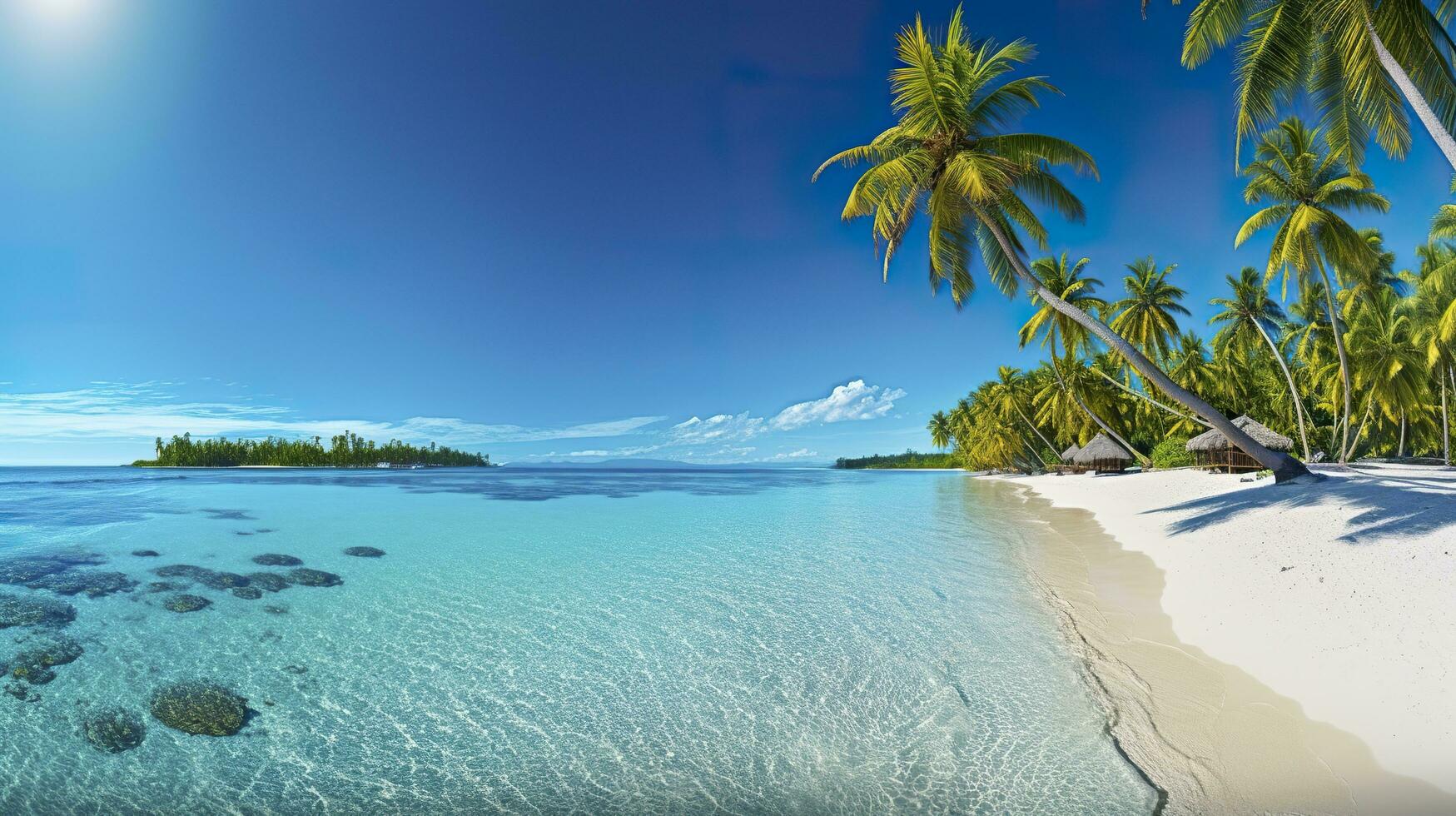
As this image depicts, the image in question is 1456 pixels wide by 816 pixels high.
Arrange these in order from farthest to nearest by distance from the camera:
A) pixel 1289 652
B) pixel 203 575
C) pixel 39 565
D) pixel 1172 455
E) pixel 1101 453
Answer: pixel 1101 453, pixel 1172 455, pixel 39 565, pixel 203 575, pixel 1289 652

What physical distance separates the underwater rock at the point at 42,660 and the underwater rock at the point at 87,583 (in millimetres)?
2223

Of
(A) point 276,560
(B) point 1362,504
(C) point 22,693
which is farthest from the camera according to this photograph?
(A) point 276,560

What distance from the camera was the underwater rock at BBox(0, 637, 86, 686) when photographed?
4656 mm

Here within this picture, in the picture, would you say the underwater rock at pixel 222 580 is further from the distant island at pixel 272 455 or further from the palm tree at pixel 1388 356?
the distant island at pixel 272 455

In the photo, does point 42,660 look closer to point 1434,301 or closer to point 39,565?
point 39,565

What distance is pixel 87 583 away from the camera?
25.3 feet

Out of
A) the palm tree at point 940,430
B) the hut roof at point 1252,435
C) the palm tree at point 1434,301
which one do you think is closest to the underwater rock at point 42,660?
the hut roof at point 1252,435

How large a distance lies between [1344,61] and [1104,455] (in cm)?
3108

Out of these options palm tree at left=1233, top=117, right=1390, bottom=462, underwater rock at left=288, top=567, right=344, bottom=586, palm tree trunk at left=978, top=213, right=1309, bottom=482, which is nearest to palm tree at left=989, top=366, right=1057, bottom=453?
palm tree at left=1233, top=117, right=1390, bottom=462

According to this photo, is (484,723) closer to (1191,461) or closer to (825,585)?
(825,585)

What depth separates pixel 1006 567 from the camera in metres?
8.79

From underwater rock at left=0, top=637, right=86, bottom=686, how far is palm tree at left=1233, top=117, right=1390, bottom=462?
24229 mm

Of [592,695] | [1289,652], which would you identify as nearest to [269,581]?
[592,695]

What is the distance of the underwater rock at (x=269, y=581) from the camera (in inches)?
303
